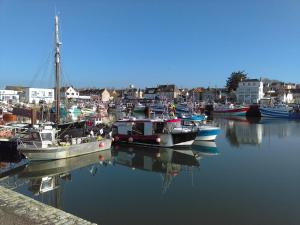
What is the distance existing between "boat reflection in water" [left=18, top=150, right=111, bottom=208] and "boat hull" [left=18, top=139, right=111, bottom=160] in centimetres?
33

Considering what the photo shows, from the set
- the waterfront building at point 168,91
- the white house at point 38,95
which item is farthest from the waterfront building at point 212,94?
the white house at point 38,95

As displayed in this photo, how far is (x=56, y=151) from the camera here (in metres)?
23.8

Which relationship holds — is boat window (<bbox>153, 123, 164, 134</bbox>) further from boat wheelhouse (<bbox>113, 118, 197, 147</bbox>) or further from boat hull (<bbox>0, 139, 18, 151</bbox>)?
boat hull (<bbox>0, 139, 18, 151</bbox>)

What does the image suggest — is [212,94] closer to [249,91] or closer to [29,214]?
[249,91]

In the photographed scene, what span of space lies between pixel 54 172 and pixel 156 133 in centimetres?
1227

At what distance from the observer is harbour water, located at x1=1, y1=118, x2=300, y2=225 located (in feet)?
45.8

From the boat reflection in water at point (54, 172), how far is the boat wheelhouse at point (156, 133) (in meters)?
5.19

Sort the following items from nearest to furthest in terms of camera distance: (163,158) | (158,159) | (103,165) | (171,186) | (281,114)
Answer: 1. (171,186)
2. (103,165)
3. (158,159)
4. (163,158)
5. (281,114)

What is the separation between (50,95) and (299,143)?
279ft

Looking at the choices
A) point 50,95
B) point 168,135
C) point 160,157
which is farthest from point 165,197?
point 50,95

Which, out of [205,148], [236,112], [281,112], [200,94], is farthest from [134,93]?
[205,148]

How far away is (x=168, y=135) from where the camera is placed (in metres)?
30.8

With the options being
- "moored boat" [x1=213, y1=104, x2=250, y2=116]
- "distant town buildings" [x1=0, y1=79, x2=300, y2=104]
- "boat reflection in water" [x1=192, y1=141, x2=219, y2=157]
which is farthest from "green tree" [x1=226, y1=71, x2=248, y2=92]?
"boat reflection in water" [x1=192, y1=141, x2=219, y2=157]

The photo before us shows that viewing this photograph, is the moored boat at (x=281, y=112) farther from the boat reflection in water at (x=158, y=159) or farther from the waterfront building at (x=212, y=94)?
the boat reflection in water at (x=158, y=159)
